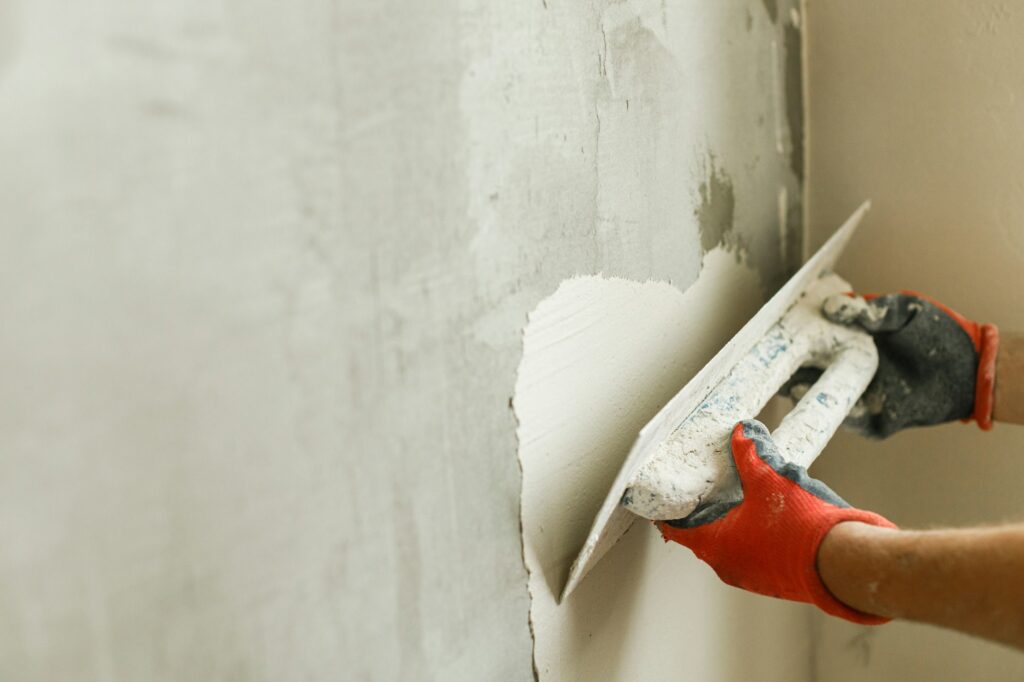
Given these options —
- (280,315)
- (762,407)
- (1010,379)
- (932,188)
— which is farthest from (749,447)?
(932,188)

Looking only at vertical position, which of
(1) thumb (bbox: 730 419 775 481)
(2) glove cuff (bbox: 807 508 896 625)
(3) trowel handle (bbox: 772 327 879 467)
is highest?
(1) thumb (bbox: 730 419 775 481)

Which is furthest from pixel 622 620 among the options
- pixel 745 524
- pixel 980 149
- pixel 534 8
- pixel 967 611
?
pixel 980 149

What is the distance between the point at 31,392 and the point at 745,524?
2.41ft

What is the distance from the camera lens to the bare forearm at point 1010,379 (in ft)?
4.31

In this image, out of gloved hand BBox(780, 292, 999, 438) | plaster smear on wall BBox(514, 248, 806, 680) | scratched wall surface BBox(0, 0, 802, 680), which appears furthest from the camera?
gloved hand BBox(780, 292, 999, 438)

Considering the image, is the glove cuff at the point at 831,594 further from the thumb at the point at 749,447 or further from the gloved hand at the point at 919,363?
the gloved hand at the point at 919,363

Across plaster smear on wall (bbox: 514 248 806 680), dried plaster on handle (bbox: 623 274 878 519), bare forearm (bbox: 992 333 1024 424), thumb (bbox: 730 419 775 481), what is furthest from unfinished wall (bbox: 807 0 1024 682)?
thumb (bbox: 730 419 775 481)

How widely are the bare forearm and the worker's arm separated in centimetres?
66

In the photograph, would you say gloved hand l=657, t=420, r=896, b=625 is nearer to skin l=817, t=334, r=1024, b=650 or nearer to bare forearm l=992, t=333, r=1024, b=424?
skin l=817, t=334, r=1024, b=650

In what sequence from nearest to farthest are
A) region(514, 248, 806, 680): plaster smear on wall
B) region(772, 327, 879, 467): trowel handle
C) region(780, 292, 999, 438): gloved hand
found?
region(514, 248, 806, 680): plaster smear on wall → region(772, 327, 879, 467): trowel handle → region(780, 292, 999, 438): gloved hand

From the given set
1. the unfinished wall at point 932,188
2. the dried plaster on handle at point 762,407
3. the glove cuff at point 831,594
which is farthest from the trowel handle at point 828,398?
the unfinished wall at point 932,188

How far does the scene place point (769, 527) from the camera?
2.86ft

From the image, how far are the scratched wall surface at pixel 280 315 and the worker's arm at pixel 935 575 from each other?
1.14 ft

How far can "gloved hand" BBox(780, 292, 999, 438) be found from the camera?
130 centimetres
